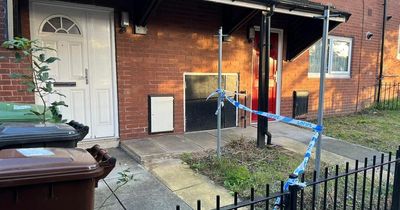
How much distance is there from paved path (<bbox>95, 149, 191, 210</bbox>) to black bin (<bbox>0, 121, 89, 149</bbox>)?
106 centimetres

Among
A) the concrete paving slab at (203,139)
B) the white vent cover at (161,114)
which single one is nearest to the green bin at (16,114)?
the white vent cover at (161,114)

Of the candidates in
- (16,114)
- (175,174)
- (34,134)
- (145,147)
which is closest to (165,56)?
(145,147)

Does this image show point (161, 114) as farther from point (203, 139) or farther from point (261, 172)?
point (261, 172)

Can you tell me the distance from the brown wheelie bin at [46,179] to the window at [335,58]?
710 centimetres

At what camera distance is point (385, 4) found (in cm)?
909

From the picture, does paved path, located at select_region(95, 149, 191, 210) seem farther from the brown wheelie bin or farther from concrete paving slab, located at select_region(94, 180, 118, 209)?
the brown wheelie bin

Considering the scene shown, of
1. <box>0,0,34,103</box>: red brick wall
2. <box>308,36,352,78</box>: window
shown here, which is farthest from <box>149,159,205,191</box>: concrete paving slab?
<box>308,36,352,78</box>: window

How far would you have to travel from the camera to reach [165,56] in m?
5.33

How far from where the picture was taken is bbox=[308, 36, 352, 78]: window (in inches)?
307

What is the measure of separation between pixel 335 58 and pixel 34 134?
8.12 m

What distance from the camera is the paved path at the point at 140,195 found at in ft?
9.60

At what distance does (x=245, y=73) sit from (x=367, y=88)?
4942 mm

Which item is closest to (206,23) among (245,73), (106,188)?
(245,73)

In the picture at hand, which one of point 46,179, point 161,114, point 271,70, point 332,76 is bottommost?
point 161,114
